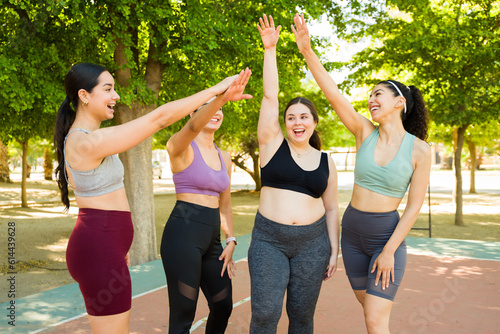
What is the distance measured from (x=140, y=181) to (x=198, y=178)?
632cm

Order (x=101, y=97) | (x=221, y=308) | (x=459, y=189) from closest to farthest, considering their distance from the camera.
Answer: (x=101, y=97) < (x=221, y=308) < (x=459, y=189)

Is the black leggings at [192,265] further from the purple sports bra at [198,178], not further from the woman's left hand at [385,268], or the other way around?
the woman's left hand at [385,268]

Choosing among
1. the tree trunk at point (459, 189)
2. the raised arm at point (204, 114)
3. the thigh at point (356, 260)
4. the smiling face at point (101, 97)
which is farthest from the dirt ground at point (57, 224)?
the thigh at point (356, 260)

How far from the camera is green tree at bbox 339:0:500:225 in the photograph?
523 inches

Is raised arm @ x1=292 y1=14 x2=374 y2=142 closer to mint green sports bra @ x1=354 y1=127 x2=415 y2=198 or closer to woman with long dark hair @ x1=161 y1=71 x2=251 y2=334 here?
mint green sports bra @ x1=354 y1=127 x2=415 y2=198

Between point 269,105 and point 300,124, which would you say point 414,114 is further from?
point 269,105

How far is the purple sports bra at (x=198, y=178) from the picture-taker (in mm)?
3496

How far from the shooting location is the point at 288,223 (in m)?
3.27

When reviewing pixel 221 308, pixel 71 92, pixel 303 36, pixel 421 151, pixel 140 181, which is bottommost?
pixel 221 308

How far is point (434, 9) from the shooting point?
14766 millimetres

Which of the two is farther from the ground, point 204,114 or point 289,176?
point 204,114

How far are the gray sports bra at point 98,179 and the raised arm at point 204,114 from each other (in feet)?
2.36

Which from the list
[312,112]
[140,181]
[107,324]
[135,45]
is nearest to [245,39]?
[135,45]

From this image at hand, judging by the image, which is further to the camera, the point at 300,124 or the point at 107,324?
the point at 300,124
